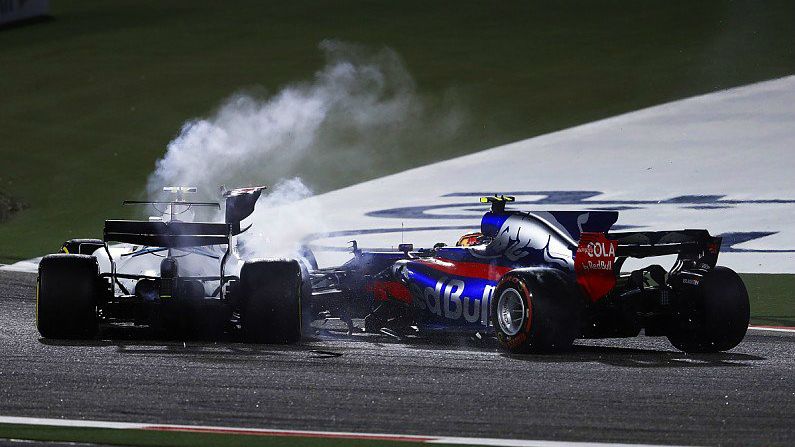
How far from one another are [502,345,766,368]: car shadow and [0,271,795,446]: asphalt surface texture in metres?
0.02

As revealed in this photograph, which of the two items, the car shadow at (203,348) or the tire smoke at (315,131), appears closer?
the car shadow at (203,348)

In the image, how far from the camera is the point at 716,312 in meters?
12.2

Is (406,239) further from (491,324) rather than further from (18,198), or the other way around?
(18,198)

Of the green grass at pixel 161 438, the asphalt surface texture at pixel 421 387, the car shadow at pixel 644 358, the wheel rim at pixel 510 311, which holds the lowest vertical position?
the green grass at pixel 161 438

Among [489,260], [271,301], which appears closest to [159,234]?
[271,301]

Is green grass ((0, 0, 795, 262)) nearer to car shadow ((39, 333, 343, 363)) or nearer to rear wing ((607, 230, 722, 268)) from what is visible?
car shadow ((39, 333, 343, 363))

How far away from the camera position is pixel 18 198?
2934 cm

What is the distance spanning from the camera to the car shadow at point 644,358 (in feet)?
38.1

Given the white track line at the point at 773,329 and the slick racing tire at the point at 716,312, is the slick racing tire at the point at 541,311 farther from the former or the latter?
the white track line at the point at 773,329

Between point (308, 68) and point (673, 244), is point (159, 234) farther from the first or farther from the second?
point (308, 68)

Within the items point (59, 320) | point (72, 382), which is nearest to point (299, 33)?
point (59, 320)

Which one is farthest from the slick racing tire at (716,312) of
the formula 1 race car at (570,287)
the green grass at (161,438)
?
the green grass at (161,438)

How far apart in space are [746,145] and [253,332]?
1670cm

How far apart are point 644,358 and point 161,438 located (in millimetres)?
5224
